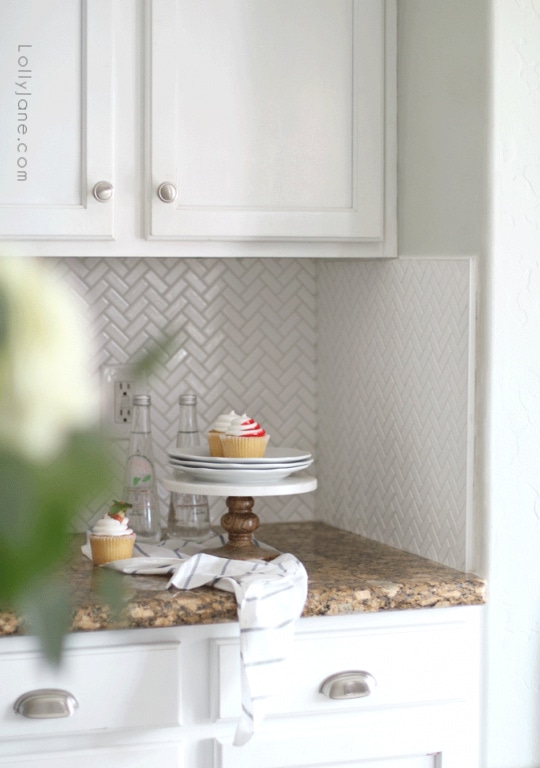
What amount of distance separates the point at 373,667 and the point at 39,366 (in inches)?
54.4

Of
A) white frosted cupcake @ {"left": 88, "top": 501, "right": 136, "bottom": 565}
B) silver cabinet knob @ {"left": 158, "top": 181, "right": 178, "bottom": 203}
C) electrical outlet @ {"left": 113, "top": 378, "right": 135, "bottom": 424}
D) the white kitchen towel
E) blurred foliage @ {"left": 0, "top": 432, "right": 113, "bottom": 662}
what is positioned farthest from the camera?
silver cabinet knob @ {"left": 158, "top": 181, "right": 178, "bottom": 203}

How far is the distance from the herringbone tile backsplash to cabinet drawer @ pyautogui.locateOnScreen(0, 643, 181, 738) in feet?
1.62

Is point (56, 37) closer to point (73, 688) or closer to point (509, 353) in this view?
point (509, 353)

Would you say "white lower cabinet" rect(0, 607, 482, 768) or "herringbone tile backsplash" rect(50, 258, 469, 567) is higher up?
"herringbone tile backsplash" rect(50, 258, 469, 567)

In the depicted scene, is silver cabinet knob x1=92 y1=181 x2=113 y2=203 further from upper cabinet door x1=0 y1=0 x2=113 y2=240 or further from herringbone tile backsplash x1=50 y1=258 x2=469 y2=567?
herringbone tile backsplash x1=50 y1=258 x2=469 y2=567

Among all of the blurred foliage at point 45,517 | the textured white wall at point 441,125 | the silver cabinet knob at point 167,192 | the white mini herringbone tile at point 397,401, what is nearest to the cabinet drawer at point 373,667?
the white mini herringbone tile at point 397,401

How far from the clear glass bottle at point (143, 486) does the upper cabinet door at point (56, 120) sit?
355 millimetres

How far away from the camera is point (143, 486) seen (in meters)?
1.95

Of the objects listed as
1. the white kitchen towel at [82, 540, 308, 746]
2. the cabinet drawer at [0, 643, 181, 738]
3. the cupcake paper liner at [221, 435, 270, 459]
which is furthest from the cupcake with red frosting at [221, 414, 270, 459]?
the cabinet drawer at [0, 643, 181, 738]

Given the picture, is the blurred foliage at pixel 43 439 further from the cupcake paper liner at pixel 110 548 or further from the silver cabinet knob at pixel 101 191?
the silver cabinet knob at pixel 101 191

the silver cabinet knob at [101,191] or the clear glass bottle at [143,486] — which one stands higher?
the silver cabinet knob at [101,191]

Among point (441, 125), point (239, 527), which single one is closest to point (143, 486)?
point (239, 527)

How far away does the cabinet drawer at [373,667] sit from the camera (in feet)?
5.14

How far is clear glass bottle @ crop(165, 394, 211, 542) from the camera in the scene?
6.59 ft
